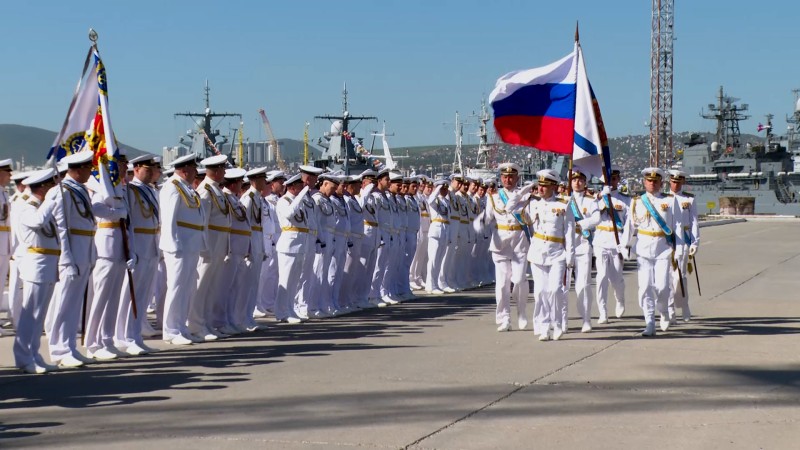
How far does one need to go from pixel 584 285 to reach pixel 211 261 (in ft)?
14.3

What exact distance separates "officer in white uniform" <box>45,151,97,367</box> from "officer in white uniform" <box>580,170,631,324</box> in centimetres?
613

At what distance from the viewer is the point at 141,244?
1115 centimetres

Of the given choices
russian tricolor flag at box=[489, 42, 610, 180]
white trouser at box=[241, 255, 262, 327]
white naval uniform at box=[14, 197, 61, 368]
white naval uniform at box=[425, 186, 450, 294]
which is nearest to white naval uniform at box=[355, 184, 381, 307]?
white naval uniform at box=[425, 186, 450, 294]

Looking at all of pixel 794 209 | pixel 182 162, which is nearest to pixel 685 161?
pixel 794 209

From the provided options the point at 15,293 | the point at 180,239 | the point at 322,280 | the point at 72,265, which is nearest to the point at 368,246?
the point at 322,280

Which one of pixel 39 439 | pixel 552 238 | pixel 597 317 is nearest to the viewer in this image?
pixel 39 439

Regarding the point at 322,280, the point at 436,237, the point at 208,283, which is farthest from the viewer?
the point at 436,237

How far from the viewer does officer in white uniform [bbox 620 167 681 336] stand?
12.7 metres

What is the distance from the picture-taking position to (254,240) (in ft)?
42.4

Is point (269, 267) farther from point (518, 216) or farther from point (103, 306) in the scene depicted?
point (103, 306)

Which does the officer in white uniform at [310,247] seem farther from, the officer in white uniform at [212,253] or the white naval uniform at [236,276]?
the officer in white uniform at [212,253]

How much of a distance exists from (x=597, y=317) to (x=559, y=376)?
18.0ft

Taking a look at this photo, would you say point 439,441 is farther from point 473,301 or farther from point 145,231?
point 473,301

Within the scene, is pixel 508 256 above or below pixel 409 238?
above
